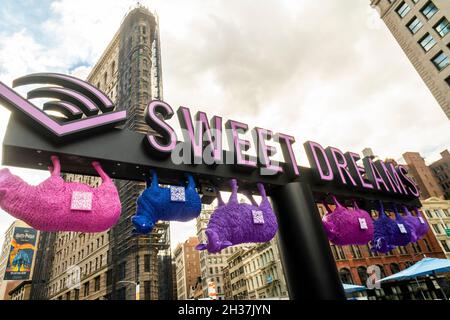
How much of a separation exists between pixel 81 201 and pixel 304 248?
284 cm

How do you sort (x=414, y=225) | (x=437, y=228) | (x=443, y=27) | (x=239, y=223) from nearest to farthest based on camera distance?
(x=239, y=223)
(x=414, y=225)
(x=443, y=27)
(x=437, y=228)

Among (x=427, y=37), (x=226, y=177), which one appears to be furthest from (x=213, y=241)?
(x=427, y=37)

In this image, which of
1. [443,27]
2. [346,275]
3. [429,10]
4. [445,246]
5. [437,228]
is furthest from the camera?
[437,228]

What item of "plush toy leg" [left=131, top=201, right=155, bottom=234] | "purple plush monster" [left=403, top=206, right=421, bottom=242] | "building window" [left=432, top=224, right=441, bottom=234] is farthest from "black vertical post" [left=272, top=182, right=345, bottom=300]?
"building window" [left=432, top=224, right=441, bottom=234]

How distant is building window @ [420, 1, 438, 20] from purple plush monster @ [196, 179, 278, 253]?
3167cm

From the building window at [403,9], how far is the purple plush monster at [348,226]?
32492 millimetres

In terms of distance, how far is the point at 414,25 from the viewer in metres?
27.1

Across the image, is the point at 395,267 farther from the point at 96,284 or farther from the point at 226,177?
the point at 226,177

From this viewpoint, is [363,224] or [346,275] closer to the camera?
[363,224]

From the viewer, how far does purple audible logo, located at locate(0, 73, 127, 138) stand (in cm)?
257

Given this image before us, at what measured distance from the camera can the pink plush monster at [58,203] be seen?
227 cm

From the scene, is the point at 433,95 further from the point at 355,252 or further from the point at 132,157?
the point at 132,157

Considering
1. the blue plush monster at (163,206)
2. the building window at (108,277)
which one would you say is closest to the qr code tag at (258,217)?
the blue plush monster at (163,206)

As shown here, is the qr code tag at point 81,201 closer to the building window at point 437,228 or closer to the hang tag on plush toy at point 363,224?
the hang tag on plush toy at point 363,224
